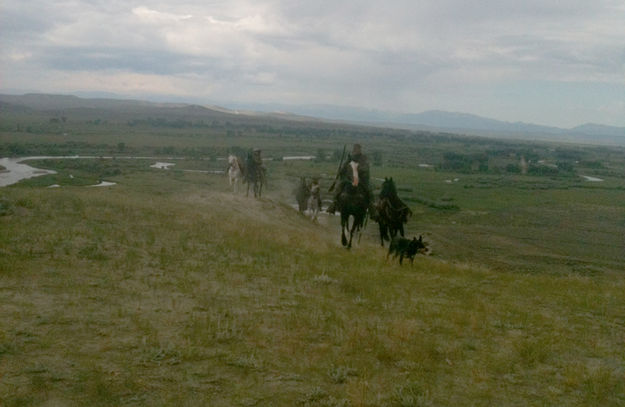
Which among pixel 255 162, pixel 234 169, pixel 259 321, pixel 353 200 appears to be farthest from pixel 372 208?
pixel 234 169

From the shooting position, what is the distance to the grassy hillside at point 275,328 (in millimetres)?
6605

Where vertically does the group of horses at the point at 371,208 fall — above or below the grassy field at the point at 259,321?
above

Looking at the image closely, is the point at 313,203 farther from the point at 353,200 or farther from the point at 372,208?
the point at 353,200

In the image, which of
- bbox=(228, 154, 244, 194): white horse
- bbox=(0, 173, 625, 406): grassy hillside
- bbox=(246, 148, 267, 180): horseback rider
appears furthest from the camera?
bbox=(228, 154, 244, 194): white horse

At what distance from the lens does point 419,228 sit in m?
37.2

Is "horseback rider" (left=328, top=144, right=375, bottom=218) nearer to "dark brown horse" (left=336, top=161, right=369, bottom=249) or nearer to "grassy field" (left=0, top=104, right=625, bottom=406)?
"dark brown horse" (left=336, top=161, right=369, bottom=249)

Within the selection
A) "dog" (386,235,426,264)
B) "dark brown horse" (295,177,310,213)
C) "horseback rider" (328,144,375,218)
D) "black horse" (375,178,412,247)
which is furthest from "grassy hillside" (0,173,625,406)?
"dark brown horse" (295,177,310,213)

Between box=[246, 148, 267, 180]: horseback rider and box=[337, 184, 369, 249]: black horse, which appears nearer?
box=[337, 184, 369, 249]: black horse

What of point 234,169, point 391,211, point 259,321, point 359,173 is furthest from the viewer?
point 234,169

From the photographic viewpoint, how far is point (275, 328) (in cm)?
885

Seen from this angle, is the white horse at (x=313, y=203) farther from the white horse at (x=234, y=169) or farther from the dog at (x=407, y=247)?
the dog at (x=407, y=247)

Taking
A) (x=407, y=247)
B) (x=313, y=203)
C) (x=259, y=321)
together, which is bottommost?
(x=313, y=203)

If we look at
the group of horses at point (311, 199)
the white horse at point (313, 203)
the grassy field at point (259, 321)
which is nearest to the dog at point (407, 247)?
the grassy field at point (259, 321)

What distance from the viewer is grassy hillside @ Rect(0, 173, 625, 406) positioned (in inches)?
260
